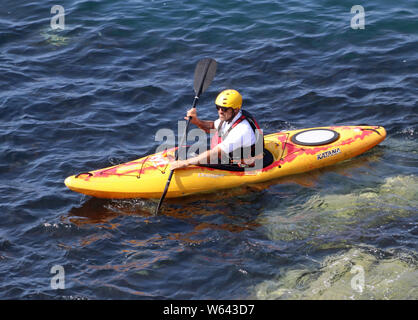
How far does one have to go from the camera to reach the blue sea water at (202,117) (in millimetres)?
6094

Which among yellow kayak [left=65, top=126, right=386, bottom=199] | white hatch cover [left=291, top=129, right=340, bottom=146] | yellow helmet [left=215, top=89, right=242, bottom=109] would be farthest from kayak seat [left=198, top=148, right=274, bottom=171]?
yellow helmet [left=215, top=89, right=242, bottom=109]

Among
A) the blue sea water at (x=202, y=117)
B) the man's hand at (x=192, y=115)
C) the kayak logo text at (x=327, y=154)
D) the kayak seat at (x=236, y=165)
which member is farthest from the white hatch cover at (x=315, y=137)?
the man's hand at (x=192, y=115)

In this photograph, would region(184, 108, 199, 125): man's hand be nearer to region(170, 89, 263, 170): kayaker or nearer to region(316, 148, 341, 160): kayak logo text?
region(170, 89, 263, 170): kayaker

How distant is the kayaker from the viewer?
7184mm

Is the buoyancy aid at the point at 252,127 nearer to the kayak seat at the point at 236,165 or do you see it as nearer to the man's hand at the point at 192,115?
the kayak seat at the point at 236,165

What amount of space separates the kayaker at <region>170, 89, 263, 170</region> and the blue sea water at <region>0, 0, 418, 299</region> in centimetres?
49

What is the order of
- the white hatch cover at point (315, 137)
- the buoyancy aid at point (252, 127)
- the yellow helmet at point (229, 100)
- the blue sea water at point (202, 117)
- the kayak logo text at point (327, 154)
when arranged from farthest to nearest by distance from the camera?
the white hatch cover at point (315, 137), the kayak logo text at point (327, 154), the buoyancy aid at point (252, 127), the yellow helmet at point (229, 100), the blue sea water at point (202, 117)

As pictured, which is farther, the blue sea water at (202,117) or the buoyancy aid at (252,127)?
the buoyancy aid at (252,127)

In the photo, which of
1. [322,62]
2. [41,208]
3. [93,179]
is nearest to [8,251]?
[41,208]

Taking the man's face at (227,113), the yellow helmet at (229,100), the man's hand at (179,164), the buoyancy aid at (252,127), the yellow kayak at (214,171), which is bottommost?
the yellow kayak at (214,171)

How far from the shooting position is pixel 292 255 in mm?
6277

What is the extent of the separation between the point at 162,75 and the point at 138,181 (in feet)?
12.3

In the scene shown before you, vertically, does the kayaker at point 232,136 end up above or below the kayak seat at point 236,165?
above
